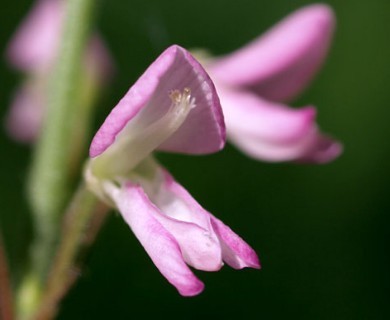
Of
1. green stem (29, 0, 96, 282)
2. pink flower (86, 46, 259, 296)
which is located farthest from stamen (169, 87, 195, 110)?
green stem (29, 0, 96, 282)

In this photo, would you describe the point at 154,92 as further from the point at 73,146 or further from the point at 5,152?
the point at 5,152

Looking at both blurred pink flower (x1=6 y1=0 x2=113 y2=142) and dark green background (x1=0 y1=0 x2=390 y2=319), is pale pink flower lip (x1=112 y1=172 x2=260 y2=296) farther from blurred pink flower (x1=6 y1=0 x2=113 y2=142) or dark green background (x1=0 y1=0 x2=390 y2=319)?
dark green background (x1=0 y1=0 x2=390 y2=319)

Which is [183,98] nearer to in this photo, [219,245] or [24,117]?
[219,245]

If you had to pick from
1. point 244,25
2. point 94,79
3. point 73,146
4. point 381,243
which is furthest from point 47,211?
point 244,25

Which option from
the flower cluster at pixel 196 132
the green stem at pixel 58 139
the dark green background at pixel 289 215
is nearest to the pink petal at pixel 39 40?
the dark green background at pixel 289 215

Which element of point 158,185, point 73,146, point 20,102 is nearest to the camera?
point 158,185

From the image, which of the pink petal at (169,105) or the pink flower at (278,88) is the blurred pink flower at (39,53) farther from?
the pink petal at (169,105)
